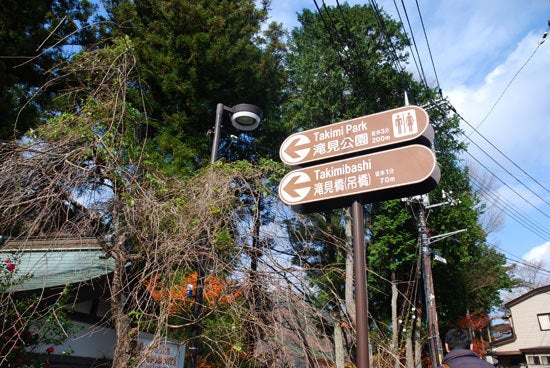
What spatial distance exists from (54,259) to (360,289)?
16.6ft

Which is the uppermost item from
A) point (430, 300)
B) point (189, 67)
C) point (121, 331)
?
point (189, 67)

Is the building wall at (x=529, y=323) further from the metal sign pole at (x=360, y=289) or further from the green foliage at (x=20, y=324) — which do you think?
the green foliage at (x=20, y=324)

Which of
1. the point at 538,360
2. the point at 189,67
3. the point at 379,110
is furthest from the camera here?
the point at 538,360

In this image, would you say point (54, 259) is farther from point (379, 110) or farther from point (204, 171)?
point (379, 110)

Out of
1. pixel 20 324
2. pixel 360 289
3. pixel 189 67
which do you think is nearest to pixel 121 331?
pixel 20 324

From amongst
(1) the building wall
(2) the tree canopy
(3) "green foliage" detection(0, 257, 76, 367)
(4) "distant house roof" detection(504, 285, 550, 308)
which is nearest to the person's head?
(2) the tree canopy

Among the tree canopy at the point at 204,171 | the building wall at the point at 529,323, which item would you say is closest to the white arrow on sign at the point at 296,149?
the tree canopy at the point at 204,171

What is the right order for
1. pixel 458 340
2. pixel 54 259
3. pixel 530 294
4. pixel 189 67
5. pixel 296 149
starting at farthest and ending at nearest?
pixel 530 294
pixel 189 67
pixel 54 259
pixel 296 149
pixel 458 340

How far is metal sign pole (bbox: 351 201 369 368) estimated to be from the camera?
2715 mm

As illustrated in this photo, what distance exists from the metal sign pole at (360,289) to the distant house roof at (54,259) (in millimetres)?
2617

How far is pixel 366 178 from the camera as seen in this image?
3.26 m

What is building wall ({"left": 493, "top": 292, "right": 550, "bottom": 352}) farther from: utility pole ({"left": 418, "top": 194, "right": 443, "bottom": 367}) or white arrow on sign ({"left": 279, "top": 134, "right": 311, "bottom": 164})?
white arrow on sign ({"left": 279, "top": 134, "right": 311, "bottom": 164})

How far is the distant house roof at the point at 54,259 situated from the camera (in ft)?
12.8

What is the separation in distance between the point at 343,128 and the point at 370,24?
14.2 m
